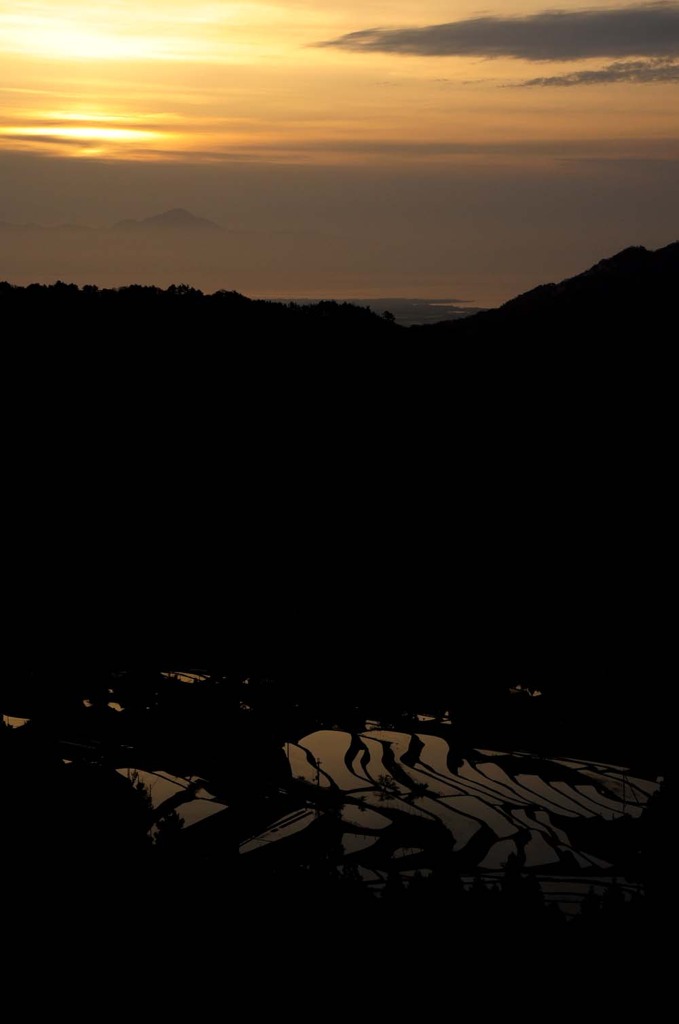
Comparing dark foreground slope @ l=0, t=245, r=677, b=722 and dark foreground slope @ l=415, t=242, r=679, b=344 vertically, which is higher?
dark foreground slope @ l=415, t=242, r=679, b=344

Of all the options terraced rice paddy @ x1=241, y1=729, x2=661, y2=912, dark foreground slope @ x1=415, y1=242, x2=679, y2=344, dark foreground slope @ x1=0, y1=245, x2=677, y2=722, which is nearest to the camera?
terraced rice paddy @ x1=241, y1=729, x2=661, y2=912

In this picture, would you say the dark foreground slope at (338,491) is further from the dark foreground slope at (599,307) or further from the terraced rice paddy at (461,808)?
the terraced rice paddy at (461,808)

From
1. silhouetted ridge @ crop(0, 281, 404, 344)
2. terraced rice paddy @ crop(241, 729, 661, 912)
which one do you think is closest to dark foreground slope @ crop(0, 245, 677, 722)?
silhouetted ridge @ crop(0, 281, 404, 344)

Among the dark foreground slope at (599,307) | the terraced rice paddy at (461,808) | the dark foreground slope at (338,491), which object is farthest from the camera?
the dark foreground slope at (599,307)

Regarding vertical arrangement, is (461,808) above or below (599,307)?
below

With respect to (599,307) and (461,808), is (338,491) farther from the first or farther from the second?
(461,808)

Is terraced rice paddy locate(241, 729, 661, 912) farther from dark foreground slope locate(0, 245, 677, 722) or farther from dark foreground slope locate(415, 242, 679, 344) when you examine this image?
dark foreground slope locate(415, 242, 679, 344)

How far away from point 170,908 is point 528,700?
1307 cm

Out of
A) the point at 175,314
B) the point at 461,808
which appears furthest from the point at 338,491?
the point at 461,808

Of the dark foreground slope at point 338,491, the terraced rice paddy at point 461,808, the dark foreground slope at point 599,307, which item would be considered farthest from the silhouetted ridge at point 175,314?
the terraced rice paddy at point 461,808

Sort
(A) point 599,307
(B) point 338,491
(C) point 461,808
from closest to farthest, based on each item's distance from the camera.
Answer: (C) point 461,808
(B) point 338,491
(A) point 599,307

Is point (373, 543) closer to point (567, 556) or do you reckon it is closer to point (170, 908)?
point (567, 556)

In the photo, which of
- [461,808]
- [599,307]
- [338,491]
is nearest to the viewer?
[461,808]

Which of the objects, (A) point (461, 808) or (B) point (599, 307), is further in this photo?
(B) point (599, 307)
